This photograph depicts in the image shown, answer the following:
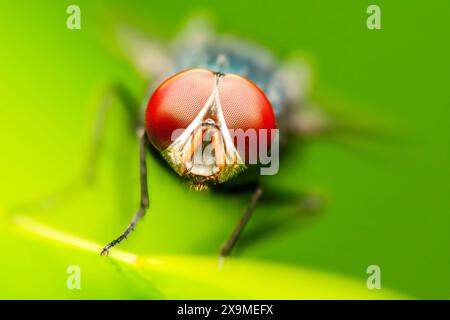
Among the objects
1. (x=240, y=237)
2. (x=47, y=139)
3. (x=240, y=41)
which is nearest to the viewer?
(x=47, y=139)

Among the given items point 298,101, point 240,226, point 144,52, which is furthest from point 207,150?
point 144,52

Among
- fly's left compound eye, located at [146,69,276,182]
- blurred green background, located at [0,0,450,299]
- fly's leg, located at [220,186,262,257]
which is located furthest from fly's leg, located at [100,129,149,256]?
fly's leg, located at [220,186,262,257]

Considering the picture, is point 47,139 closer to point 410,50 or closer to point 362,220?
point 362,220

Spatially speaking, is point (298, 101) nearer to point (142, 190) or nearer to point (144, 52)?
point (144, 52)

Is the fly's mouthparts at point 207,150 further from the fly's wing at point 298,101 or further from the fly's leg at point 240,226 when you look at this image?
the fly's wing at point 298,101

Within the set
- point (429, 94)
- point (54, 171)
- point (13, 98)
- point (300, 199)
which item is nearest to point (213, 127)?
point (54, 171)

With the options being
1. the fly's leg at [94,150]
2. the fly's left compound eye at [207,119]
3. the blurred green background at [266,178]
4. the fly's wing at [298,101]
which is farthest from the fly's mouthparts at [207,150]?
the fly's wing at [298,101]
